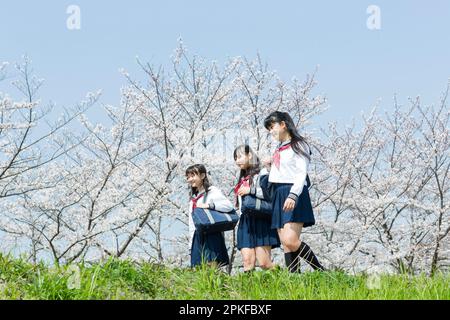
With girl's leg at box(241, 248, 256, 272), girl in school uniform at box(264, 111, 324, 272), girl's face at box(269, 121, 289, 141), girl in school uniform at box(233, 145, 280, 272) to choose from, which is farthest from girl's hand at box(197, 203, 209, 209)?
girl's face at box(269, 121, 289, 141)

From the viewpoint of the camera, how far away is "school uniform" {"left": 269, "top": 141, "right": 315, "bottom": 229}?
5625 mm

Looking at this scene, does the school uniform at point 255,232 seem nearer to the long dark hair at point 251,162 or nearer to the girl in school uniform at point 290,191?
the long dark hair at point 251,162

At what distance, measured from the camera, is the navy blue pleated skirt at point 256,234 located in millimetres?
6227

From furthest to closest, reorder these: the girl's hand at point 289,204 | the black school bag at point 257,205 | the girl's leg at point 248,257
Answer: the girl's leg at point 248,257 → the black school bag at point 257,205 → the girl's hand at point 289,204

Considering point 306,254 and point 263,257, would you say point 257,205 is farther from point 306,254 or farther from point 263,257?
point 306,254

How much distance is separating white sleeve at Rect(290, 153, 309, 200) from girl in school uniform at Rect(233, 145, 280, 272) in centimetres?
51

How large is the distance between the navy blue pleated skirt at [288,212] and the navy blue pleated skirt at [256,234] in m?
0.45

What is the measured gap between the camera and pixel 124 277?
4812mm

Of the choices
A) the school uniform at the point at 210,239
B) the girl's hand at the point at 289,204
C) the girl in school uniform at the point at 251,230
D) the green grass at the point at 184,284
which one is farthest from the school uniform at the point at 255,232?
the green grass at the point at 184,284

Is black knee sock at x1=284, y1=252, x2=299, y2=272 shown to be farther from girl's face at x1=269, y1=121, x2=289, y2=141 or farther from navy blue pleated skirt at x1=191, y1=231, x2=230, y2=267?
girl's face at x1=269, y1=121, x2=289, y2=141
